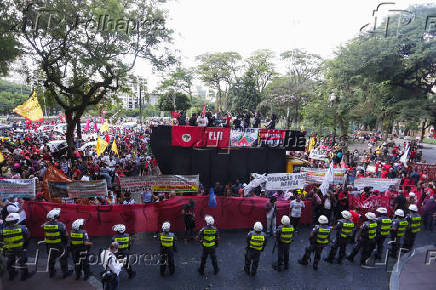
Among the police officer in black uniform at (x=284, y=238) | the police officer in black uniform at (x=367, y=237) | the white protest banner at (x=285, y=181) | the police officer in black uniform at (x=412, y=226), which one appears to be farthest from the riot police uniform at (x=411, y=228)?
the police officer in black uniform at (x=284, y=238)

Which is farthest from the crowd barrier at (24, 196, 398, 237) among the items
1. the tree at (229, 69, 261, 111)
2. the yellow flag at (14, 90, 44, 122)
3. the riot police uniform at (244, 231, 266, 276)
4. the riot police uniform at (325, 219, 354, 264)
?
the tree at (229, 69, 261, 111)

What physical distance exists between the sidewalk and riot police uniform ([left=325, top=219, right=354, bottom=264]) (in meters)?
1.33

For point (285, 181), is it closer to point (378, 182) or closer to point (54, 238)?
point (378, 182)

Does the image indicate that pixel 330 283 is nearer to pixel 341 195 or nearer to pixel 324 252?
pixel 324 252

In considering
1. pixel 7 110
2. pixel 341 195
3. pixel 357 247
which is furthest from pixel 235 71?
pixel 7 110

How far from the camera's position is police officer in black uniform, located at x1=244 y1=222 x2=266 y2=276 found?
7.07 metres

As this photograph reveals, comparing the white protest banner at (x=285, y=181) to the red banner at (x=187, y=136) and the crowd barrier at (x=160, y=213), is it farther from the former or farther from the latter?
the red banner at (x=187, y=136)

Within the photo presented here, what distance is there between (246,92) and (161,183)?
30557mm

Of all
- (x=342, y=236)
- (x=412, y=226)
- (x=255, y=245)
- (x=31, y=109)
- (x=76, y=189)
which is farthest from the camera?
(x=31, y=109)

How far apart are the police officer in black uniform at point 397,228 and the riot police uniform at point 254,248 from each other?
4.21m

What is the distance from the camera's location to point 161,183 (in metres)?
10.3

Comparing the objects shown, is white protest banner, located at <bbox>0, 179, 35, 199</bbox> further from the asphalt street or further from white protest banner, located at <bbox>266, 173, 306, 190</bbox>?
white protest banner, located at <bbox>266, 173, 306, 190</bbox>

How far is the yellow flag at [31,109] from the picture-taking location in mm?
16922

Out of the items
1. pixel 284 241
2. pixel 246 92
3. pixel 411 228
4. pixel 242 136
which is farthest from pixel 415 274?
pixel 246 92
